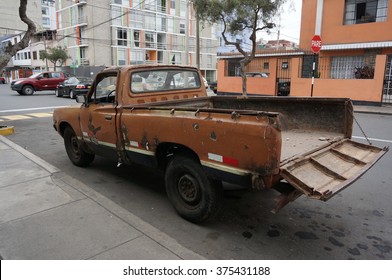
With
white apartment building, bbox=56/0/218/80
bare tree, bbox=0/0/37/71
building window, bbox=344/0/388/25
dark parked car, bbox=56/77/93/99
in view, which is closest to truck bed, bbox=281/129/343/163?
bare tree, bbox=0/0/37/71

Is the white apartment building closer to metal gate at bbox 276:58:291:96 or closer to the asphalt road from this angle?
metal gate at bbox 276:58:291:96

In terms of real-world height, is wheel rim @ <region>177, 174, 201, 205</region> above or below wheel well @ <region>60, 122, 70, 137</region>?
below

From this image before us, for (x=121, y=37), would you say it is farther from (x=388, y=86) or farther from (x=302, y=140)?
Answer: (x=302, y=140)

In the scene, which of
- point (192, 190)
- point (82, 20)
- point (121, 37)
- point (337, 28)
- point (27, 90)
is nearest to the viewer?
point (192, 190)

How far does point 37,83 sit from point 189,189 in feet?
81.3

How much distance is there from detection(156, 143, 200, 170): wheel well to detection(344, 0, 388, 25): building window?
18951mm

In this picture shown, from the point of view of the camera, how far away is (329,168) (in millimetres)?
3535

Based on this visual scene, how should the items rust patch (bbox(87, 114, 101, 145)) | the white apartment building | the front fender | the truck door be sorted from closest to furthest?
the truck door, rust patch (bbox(87, 114, 101, 145)), the front fender, the white apartment building

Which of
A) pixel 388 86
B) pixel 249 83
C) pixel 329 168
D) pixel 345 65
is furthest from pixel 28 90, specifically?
pixel 329 168

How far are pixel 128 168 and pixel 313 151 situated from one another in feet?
11.9

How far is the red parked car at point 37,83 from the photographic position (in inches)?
955

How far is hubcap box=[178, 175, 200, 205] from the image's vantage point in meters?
3.80

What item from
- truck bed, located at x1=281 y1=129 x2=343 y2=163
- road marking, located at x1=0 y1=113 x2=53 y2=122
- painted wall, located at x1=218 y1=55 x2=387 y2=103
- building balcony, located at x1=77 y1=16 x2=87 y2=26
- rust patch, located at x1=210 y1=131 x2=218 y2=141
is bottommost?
road marking, located at x1=0 y1=113 x2=53 y2=122
